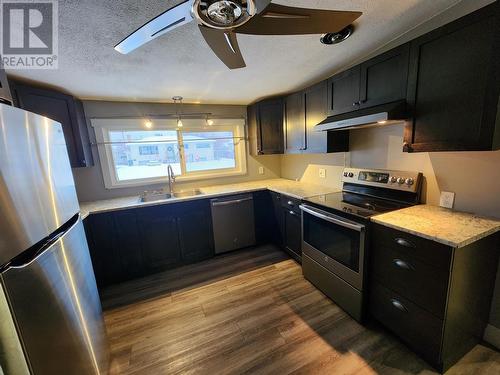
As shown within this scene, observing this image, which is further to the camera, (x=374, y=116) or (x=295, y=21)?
(x=374, y=116)

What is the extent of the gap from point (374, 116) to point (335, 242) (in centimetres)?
106

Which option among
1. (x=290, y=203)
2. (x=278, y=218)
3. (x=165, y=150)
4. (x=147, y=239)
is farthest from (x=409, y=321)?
(x=165, y=150)

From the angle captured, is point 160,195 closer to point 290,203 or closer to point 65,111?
point 65,111

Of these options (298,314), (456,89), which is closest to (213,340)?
(298,314)

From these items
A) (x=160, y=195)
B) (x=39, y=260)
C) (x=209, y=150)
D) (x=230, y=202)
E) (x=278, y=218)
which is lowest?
(x=278, y=218)

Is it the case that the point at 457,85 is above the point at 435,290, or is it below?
above

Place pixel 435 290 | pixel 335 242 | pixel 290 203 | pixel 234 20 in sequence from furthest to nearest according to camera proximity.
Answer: pixel 290 203
pixel 335 242
pixel 435 290
pixel 234 20

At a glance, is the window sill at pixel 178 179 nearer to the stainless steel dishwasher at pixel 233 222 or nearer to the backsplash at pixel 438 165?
the stainless steel dishwasher at pixel 233 222

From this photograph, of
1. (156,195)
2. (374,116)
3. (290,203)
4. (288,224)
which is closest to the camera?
(374,116)

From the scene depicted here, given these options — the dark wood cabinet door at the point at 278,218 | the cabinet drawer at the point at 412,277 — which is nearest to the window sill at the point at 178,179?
the dark wood cabinet door at the point at 278,218

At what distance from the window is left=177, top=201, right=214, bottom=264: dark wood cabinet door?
27.8 inches

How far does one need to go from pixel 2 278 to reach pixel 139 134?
8.55 feet

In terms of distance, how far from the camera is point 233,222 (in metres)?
2.92

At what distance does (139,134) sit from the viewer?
9.61 feet
